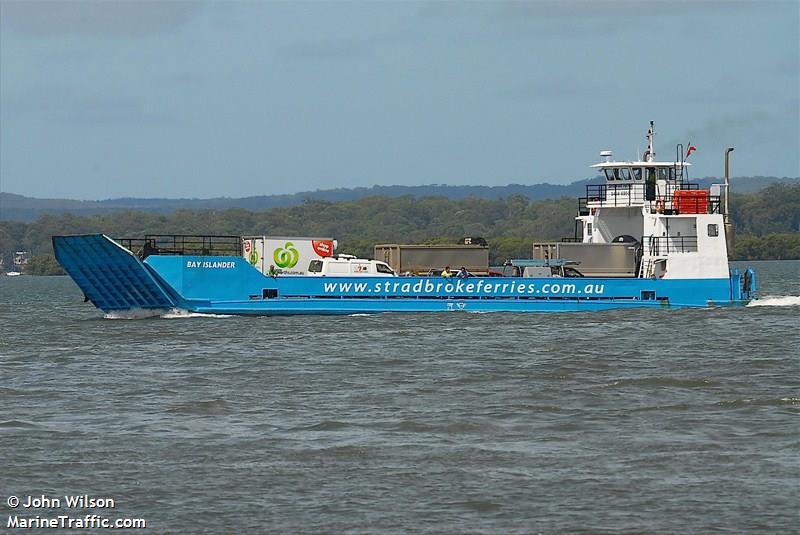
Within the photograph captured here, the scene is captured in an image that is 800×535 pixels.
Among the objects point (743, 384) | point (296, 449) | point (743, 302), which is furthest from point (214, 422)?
point (743, 302)

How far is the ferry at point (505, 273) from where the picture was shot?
39312 mm

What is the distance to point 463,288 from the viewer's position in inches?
1590

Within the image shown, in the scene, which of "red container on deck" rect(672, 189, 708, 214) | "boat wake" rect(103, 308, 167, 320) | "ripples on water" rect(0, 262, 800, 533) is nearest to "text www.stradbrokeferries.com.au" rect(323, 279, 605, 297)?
"red container on deck" rect(672, 189, 708, 214)

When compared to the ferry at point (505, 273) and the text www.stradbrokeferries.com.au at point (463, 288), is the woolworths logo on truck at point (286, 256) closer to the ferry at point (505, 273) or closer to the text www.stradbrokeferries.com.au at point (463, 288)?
the ferry at point (505, 273)

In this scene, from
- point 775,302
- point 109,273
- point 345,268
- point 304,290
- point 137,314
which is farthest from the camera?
point 775,302

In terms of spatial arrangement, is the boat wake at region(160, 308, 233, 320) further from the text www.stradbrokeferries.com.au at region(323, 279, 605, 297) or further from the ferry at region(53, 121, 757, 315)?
the text www.stradbrokeferries.com.au at region(323, 279, 605, 297)

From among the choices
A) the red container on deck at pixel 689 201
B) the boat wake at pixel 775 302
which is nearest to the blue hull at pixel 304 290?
the red container on deck at pixel 689 201

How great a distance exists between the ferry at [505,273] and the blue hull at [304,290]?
0.03 meters

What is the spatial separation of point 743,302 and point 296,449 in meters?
28.3

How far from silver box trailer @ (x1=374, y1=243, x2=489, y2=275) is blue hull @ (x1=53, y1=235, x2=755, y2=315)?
6.09 feet

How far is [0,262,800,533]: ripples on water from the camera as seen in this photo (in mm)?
14398

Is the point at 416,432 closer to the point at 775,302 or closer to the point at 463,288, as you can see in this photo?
the point at 463,288

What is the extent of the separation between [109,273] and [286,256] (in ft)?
17.6

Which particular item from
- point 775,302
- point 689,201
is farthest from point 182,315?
point 775,302
